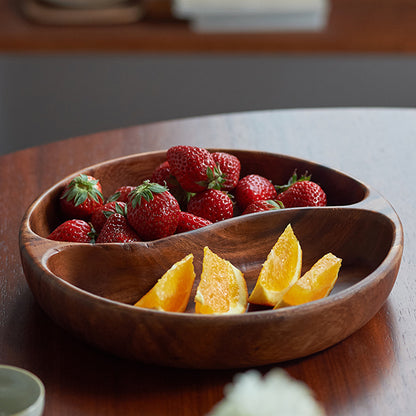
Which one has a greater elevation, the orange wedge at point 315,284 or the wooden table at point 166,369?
the orange wedge at point 315,284

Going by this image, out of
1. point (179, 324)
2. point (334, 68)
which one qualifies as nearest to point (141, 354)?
point (179, 324)

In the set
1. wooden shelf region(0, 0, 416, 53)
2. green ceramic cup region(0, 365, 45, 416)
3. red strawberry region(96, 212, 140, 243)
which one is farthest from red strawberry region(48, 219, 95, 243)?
wooden shelf region(0, 0, 416, 53)

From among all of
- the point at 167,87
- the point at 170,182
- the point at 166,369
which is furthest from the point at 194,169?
the point at 167,87

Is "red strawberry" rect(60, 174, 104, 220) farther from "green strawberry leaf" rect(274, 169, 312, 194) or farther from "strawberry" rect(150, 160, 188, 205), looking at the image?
"green strawberry leaf" rect(274, 169, 312, 194)

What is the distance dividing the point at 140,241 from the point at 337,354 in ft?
0.89

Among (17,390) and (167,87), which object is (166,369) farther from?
(167,87)

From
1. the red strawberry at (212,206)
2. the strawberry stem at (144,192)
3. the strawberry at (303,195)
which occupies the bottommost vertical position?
the red strawberry at (212,206)

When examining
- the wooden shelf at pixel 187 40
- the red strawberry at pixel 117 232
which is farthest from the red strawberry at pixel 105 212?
the wooden shelf at pixel 187 40

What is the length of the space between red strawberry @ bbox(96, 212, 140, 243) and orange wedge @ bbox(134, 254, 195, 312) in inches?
3.6

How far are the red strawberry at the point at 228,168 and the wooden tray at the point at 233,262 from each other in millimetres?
58

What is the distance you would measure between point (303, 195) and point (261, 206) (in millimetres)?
56

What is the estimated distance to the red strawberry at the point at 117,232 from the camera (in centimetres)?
77

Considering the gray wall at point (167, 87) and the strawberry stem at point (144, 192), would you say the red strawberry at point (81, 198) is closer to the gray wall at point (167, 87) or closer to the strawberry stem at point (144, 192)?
the strawberry stem at point (144, 192)

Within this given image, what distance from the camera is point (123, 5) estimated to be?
2.22 metres
